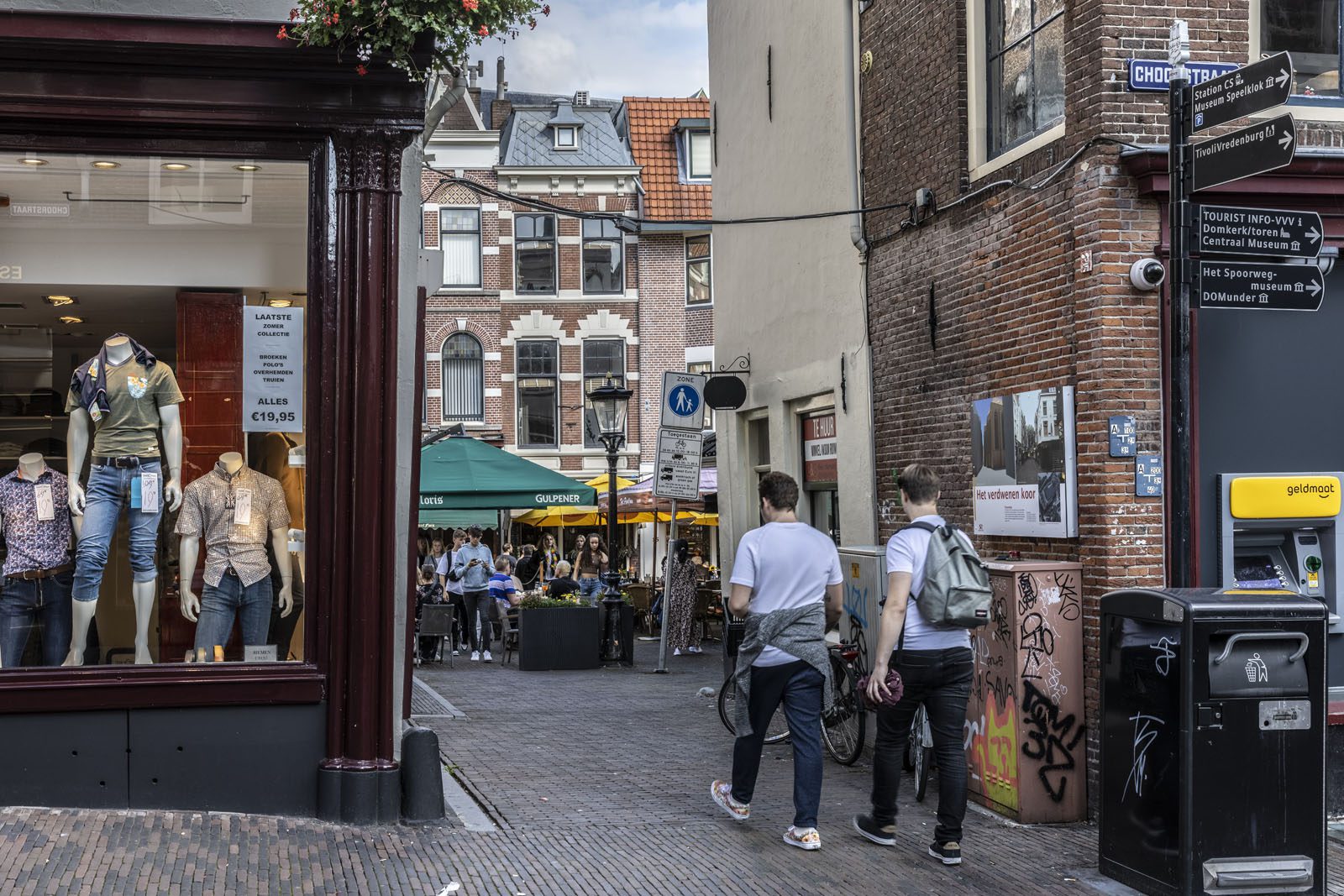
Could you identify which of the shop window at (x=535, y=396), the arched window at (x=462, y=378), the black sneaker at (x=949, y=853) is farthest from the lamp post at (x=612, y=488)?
the arched window at (x=462, y=378)

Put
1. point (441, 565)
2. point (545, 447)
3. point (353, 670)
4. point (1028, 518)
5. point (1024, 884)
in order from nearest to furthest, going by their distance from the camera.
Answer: point (1024, 884) → point (353, 670) → point (1028, 518) → point (441, 565) → point (545, 447)

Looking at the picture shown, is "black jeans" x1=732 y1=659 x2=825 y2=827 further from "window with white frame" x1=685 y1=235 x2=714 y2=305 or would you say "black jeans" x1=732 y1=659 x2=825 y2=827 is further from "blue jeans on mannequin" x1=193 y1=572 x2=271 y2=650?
"window with white frame" x1=685 y1=235 x2=714 y2=305

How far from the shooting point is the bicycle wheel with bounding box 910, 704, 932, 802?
28.6 feet

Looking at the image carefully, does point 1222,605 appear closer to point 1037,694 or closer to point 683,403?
point 1037,694

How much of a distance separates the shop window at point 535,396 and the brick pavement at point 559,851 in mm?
26189

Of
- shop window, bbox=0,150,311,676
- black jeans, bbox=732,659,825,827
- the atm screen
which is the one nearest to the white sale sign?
shop window, bbox=0,150,311,676

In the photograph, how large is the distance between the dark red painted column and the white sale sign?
0.80 ft

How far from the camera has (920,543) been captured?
7152mm

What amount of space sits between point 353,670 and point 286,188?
2.51 metres

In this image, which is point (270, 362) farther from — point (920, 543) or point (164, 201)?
point (920, 543)

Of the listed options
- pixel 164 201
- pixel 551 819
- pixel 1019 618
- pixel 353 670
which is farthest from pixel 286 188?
pixel 1019 618

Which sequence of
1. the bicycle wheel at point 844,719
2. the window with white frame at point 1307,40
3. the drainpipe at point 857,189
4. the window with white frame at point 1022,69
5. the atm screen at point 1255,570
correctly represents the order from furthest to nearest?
the drainpipe at point 857,189, the bicycle wheel at point 844,719, the window with white frame at point 1022,69, the window with white frame at point 1307,40, the atm screen at point 1255,570

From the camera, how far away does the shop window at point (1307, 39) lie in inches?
350

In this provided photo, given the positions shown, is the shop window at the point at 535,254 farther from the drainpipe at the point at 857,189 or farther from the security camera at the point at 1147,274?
the security camera at the point at 1147,274
